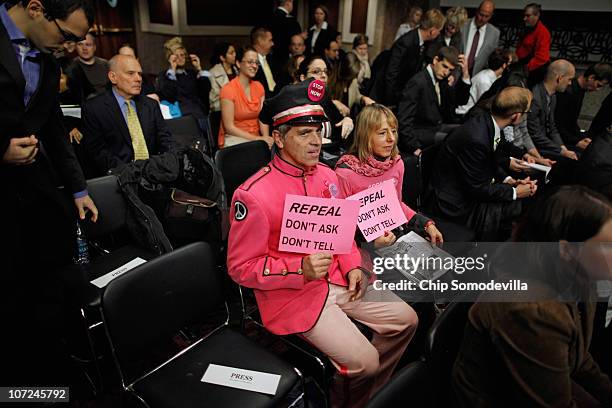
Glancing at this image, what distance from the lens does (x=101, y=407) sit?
2141 millimetres

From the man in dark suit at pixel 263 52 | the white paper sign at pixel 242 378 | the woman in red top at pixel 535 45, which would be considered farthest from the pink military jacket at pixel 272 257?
the woman in red top at pixel 535 45

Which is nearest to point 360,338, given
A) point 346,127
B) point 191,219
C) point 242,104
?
A: point 191,219

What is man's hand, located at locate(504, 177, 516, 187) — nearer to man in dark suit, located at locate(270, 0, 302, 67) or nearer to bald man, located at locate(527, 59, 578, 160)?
bald man, located at locate(527, 59, 578, 160)

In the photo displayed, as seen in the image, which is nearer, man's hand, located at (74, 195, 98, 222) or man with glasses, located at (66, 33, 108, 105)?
man's hand, located at (74, 195, 98, 222)

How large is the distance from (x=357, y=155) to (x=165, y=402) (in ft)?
5.71

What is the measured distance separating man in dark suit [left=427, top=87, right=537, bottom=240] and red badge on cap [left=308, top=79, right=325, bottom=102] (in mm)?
1500

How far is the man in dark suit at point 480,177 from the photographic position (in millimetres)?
2948

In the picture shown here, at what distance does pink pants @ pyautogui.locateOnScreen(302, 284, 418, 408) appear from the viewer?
1.79 meters

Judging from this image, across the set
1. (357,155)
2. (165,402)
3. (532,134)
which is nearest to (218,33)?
(532,134)

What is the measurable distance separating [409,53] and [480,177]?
92.9 inches

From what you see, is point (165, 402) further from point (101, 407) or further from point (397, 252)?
point (397, 252)

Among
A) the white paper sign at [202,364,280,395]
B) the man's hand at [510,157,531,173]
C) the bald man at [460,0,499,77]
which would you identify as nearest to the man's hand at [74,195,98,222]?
the white paper sign at [202,364,280,395]

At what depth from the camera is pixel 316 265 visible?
172 centimetres

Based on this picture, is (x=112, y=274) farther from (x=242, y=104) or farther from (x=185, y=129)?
(x=242, y=104)
